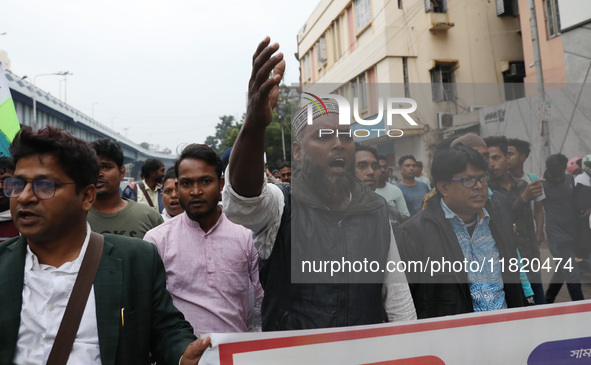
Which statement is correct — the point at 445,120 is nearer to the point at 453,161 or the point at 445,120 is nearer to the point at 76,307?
the point at 453,161

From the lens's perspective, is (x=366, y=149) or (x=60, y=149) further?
(x=366, y=149)

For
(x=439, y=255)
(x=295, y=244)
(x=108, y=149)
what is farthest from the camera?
(x=108, y=149)

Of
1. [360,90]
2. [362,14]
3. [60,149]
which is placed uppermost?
[362,14]

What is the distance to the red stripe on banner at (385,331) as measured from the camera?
147 cm

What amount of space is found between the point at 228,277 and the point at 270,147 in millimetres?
24732

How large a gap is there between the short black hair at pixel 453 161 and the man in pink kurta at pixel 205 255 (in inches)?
38.1

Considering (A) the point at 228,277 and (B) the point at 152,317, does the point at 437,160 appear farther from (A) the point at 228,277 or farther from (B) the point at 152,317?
(B) the point at 152,317

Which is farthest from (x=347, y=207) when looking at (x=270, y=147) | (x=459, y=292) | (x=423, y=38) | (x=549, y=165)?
(x=270, y=147)

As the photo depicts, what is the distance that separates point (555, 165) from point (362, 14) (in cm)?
127

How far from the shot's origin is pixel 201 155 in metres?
2.41

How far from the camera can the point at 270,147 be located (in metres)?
26.7

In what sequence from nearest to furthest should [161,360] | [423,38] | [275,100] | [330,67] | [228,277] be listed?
[275,100] < [161,360] < [228,277] < [330,67] < [423,38]

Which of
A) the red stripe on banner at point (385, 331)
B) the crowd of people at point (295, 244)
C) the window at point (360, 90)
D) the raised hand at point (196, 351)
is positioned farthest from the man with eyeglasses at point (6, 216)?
the window at point (360, 90)

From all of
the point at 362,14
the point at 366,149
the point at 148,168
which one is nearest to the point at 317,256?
the point at 366,149
